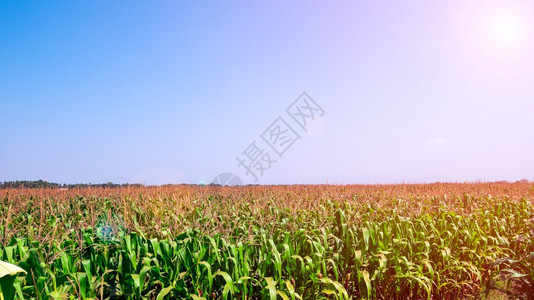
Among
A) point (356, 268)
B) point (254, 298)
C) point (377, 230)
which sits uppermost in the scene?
point (377, 230)

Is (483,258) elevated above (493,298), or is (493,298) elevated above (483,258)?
(483,258)

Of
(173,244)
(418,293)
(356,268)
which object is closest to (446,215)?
(418,293)

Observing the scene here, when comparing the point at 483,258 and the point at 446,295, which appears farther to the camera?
the point at 483,258

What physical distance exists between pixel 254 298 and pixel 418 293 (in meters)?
2.96

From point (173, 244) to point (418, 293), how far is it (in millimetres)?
4191

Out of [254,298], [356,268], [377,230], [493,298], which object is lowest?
[493,298]

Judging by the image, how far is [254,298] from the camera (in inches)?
201

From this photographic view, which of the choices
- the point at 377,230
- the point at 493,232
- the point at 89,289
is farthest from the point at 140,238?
the point at 493,232

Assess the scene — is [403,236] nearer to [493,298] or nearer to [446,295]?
[446,295]

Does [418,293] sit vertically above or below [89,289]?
below

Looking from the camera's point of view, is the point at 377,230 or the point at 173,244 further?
the point at 377,230

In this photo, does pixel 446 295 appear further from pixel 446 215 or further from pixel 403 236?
pixel 446 215

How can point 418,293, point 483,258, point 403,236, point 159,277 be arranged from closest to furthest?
point 159,277, point 418,293, point 403,236, point 483,258

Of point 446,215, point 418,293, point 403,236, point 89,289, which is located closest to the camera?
point 89,289
